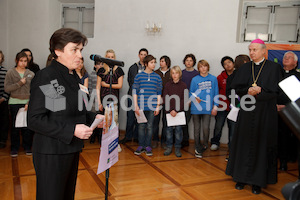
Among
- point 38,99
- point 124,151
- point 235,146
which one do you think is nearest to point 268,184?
point 235,146

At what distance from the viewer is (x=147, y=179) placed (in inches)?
133

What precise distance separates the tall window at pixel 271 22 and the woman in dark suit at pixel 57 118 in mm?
4851

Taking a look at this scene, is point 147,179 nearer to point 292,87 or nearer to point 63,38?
point 63,38

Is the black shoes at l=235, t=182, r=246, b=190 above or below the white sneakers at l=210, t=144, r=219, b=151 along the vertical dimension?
above

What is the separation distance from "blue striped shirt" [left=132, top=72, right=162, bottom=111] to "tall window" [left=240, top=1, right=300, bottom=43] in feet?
8.23

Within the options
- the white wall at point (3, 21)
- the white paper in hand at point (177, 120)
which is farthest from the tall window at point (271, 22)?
the white wall at point (3, 21)

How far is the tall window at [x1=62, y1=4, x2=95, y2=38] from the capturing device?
6.83 metres

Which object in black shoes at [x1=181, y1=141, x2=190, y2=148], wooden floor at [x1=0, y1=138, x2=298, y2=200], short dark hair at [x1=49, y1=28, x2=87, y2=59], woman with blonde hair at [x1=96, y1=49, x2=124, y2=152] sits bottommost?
black shoes at [x1=181, y1=141, x2=190, y2=148]

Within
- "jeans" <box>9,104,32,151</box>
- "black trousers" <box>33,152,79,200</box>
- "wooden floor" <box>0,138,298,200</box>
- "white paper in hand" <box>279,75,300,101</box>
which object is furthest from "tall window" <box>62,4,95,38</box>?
"white paper in hand" <box>279,75,300,101</box>

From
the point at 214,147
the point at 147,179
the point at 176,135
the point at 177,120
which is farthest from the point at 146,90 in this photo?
the point at 214,147

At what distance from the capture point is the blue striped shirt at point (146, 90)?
4336 millimetres

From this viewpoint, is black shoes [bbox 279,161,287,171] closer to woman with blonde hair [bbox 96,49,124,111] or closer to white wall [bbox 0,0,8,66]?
woman with blonde hair [bbox 96,49,124,111]

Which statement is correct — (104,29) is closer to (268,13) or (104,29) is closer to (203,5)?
(203,5)

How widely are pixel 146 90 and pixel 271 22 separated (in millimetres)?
3137
